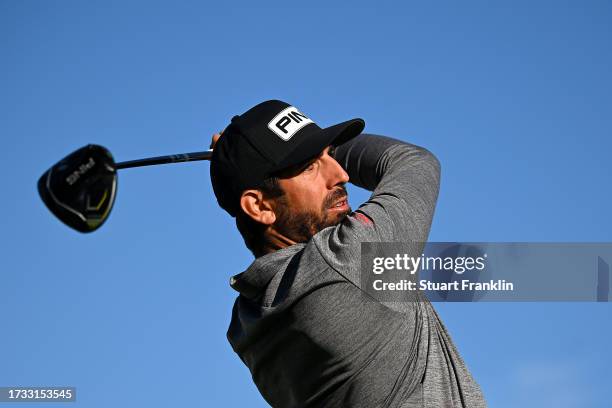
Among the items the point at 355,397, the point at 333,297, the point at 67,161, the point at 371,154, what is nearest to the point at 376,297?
the point at 333,297

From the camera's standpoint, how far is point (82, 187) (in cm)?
395

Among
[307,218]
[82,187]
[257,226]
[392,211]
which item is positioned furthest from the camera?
[257,226]

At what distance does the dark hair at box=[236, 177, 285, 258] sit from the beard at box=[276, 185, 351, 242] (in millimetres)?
59

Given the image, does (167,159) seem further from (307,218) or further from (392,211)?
(392,211)

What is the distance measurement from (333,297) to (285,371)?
1.64 feet

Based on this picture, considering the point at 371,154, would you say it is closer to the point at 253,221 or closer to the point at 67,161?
the point at 253,221

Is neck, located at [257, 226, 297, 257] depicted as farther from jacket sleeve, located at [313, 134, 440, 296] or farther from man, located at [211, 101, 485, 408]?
jacket sleeve, located at [313, 134, 440, 296]

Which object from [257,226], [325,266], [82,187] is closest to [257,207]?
[257,226]

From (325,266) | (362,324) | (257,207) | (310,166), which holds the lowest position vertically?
(362,324)

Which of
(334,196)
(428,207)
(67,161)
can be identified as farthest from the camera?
(334,196)

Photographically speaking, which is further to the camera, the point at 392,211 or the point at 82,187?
the point at 392,211

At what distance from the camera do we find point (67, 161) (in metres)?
4.00

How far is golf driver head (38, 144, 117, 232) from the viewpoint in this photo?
3.94 metres

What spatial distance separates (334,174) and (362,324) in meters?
0.75
